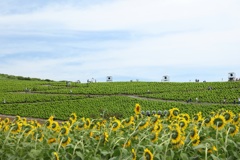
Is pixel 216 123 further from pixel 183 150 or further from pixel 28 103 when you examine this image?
pixel 28 103

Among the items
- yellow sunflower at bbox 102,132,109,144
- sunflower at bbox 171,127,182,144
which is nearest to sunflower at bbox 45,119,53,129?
yellow sunflower at bbox 102,132,109,144

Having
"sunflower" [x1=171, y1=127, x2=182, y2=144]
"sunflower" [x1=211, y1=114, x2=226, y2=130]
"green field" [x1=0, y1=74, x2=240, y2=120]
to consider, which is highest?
"sunflower" [x1=211, y1=114, x2=226, y2=130]

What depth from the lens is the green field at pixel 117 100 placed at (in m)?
39.2

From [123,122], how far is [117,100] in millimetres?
39035

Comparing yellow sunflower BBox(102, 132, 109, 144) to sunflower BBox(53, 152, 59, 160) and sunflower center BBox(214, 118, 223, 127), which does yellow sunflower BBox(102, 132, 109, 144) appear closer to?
sunflower BBox(53, 152, 59, 160)

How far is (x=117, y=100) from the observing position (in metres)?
44.9

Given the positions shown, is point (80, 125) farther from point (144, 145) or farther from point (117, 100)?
point (117, 100)

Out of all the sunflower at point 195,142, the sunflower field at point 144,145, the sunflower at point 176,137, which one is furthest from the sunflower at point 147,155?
the sunflower at point 195,142

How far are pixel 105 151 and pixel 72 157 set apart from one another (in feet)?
1.23

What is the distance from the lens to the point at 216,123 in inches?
181

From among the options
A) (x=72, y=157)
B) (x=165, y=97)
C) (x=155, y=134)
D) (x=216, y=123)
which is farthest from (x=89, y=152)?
(x=165, y=97)

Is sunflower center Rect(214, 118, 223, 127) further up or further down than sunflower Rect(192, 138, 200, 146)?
further up

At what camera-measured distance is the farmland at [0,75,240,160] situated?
13.7ft

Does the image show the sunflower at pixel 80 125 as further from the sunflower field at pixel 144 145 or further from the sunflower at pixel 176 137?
the sunflower at pixel 176 137
